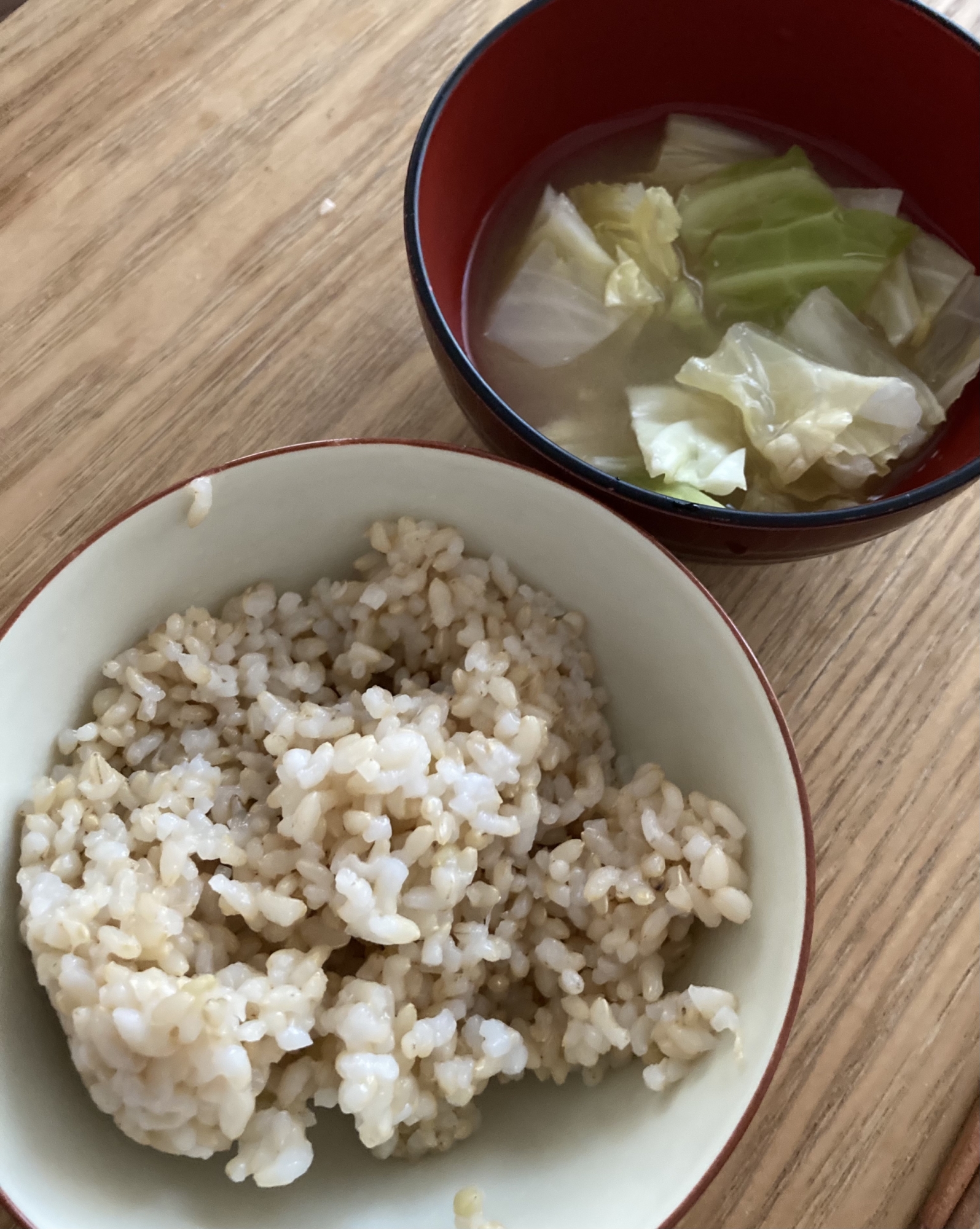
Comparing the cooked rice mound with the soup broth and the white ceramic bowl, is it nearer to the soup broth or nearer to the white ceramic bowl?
the white ceramic bowl

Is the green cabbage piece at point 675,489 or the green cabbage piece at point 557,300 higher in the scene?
the green cabbage piece at point 557,300

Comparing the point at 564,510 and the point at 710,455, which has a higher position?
the point at 564,510

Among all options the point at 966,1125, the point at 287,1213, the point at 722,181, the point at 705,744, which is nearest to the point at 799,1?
the point at 722,181

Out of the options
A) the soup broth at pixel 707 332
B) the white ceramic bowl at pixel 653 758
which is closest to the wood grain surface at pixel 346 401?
the soup broth at pixel 707 332

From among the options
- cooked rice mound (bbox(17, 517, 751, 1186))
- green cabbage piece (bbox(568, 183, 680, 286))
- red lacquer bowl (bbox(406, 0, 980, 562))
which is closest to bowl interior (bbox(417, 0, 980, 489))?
red lacquer bowl (bbox(406, 0, 980, 562))

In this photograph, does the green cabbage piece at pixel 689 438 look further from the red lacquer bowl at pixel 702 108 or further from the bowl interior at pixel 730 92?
the bowl interior at pixel 730 92

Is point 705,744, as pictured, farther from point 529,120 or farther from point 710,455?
point 529,120

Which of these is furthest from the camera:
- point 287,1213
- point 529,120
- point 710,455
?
point 529,120
